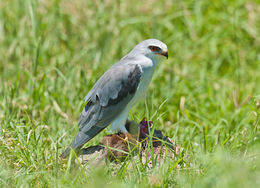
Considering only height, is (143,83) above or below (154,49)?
below

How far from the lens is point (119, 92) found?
14.6 feet

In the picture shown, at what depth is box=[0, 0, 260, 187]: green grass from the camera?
12.9 feet

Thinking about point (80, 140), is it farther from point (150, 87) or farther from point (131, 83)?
point (150, 87)

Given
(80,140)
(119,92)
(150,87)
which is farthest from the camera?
(150,87)

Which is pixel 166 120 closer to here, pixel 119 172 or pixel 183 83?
pixel 183 83

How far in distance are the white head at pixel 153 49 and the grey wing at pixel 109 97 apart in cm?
24

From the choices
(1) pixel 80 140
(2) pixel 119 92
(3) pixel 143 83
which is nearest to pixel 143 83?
(3) pixel 143 83

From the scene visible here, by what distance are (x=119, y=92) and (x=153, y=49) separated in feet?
1.93

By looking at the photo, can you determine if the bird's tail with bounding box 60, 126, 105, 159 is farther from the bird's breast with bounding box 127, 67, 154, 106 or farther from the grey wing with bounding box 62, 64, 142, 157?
the bird's breast with bounding box 127, 67, 154, 106

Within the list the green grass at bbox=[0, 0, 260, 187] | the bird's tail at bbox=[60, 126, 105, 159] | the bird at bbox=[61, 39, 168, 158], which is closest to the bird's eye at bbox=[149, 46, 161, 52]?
the bird at bbox=[61, 39, 168, 158]

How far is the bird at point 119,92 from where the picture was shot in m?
4.41

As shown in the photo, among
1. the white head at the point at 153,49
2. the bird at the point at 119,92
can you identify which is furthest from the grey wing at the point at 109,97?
the white head at the point at 153,49

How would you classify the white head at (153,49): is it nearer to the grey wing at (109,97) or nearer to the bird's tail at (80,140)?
the grey wing at (109,97)

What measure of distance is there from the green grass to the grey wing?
0.26 m
